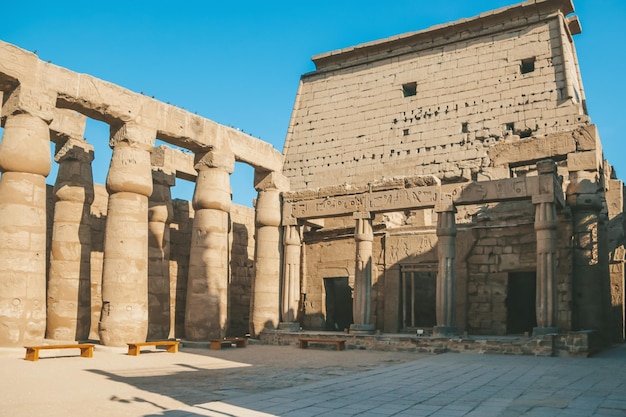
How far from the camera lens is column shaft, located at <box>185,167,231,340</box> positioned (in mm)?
16109

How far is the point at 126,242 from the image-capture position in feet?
46.4

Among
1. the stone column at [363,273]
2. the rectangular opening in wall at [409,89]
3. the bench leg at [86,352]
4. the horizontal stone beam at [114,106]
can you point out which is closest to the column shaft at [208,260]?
the horizontal stone beam at [114,106]

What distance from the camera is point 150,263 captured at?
57.4 ft

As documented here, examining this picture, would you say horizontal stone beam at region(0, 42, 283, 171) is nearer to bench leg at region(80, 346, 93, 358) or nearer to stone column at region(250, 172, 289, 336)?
stone column at region(250, 172, 289, 336)

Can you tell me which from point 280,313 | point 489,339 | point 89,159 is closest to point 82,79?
point 89,159

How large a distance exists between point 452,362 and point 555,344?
2993mm

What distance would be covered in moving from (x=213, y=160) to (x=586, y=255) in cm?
1055

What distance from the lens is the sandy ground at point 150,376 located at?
671cm

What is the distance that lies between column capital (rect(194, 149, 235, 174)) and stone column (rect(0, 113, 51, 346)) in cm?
469

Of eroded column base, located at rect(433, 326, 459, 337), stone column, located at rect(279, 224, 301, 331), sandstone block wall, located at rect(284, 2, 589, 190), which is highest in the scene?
sandstone block wall, located at rect(284, 2, 589, 190)

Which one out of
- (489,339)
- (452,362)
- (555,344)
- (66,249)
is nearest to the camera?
(452,362)

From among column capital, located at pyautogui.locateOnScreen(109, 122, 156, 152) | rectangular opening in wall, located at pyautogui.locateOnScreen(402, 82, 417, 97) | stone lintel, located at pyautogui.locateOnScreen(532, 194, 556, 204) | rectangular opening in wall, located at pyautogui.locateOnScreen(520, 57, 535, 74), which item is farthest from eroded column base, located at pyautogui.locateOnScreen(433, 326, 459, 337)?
rectangular opening in wall, located at pyautogui.locateOnScreen(402, 82, 417, 97)

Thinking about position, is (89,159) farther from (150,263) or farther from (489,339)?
(489,339)

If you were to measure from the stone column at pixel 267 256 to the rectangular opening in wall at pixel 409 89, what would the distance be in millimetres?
8728
